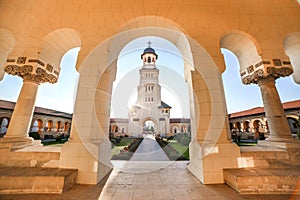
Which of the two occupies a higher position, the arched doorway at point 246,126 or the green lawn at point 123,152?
the arched doorway at point 246,126

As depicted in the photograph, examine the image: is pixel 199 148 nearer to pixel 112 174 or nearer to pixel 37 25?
pixel 112 174

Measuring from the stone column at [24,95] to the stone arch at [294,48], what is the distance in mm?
9256

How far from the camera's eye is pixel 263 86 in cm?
477

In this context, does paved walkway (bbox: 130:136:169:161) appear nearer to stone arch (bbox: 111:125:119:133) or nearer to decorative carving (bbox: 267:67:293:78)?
decorative carving (bbox: 267:67:293:78)

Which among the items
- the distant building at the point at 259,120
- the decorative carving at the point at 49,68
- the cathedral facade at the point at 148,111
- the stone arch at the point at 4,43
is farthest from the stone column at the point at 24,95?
the cathedral facade at the point at 148,111

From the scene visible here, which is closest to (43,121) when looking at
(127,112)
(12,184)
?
(127,112)

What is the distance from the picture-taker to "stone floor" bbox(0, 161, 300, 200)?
2596 millimetres

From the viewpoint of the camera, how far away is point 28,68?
4.20 metres

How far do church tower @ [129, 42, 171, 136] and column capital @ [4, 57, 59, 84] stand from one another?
2634 centimetres

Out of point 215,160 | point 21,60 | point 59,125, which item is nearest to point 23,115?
point 21,60

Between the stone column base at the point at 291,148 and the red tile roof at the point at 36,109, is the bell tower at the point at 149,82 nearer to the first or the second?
the red tile roof at the point at 36,109

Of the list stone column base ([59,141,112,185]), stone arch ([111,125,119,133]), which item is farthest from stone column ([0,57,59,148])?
stone arch ([111,125,119,133])

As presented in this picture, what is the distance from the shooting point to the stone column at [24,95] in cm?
406

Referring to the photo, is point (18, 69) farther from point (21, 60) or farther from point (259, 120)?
point (259, 120)
